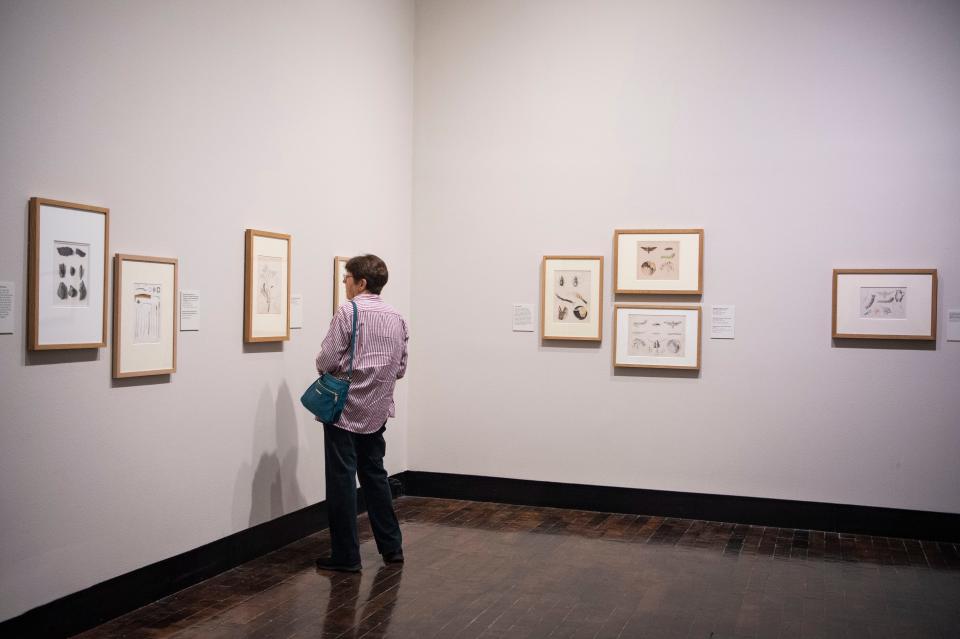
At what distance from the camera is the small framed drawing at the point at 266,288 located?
5605 mm

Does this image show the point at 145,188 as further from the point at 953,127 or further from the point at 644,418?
the point at 953,127

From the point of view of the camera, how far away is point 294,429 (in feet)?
Result: 20.2

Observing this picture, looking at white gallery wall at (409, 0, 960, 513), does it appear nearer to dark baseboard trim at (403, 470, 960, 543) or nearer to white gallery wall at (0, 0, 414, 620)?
dark baseboard trim at (403, 470, 960, 543)

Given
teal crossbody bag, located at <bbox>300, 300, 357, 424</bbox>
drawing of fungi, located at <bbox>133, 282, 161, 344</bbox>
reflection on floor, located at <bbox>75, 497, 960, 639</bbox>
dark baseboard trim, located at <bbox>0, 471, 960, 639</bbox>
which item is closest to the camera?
dark baseboard trim, located at <bbox>0, 471, 960, 639</bbox>

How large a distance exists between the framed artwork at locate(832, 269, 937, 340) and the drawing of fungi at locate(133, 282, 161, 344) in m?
4.71

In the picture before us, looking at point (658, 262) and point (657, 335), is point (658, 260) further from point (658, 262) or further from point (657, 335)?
point (657, 335)

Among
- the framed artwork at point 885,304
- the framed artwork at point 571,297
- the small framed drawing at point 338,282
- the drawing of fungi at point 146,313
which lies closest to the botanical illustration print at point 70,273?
the drawing of fungi at point 146,313

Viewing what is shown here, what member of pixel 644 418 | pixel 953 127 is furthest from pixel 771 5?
pixel 644 418

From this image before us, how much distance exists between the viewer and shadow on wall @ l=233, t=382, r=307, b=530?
18.5 ft

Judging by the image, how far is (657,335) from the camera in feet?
23.7

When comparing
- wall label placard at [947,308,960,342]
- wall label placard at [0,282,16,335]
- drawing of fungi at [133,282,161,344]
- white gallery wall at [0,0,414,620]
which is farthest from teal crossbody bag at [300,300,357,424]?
wall label placard at [947,308,960,342]

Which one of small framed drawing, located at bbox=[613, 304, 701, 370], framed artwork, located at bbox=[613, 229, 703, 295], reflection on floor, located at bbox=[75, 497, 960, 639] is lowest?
reflection on floor, located at bbox=[75, 497, 960, 639]

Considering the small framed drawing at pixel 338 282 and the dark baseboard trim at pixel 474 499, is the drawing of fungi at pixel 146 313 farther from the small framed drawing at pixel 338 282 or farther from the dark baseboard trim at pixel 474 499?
the small framed drawing at pixel 338 282

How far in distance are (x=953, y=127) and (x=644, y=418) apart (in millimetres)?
3061
